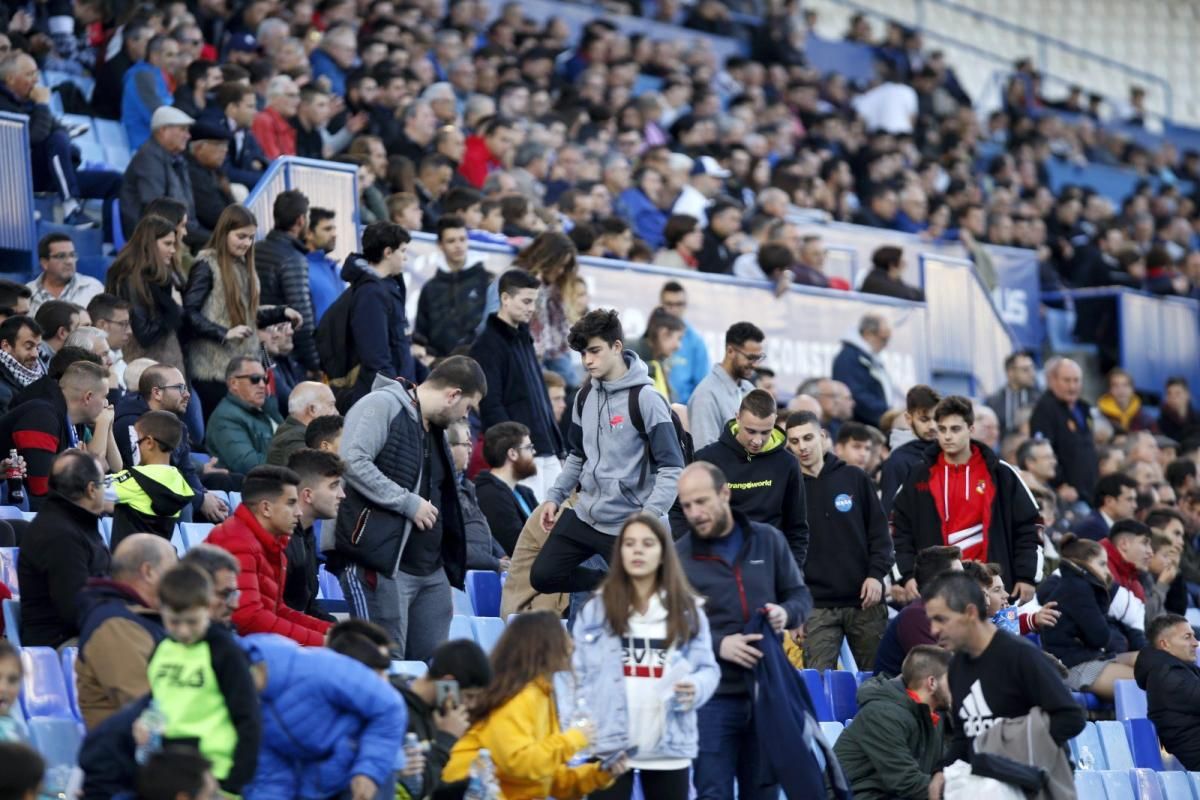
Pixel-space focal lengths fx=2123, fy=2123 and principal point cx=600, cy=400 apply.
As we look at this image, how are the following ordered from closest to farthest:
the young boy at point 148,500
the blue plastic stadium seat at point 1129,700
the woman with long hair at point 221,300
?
1. the young boy at point 148,500
2. the blue plastic stadium seat at point 1129,700
3. the woman with long hair at point 221,300

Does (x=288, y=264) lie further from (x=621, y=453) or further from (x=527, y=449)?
(x=621, y=453)

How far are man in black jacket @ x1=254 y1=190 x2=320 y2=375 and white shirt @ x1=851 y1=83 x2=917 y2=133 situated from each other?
1306cm

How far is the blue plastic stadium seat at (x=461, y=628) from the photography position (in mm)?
8664

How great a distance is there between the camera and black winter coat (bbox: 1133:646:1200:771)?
32.0ft

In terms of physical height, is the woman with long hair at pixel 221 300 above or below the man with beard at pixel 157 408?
above

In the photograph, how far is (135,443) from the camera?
922 centimetres

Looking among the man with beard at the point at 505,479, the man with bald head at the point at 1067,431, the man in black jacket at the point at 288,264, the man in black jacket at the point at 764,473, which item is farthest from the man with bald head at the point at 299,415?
the man with bald head at the point at 1067,431

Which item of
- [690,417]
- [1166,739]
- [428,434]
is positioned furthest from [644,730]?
[1166,739]

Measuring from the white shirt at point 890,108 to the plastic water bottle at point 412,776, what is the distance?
1780cm

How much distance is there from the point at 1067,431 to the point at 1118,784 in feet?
18.7

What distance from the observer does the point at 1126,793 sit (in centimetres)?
913

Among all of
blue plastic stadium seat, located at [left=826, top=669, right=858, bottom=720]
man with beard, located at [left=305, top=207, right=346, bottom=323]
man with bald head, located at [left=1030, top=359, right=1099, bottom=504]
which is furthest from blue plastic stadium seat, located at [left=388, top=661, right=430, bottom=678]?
man with bald head, located at [left=1030, top=359, right=1099, bottom=504]

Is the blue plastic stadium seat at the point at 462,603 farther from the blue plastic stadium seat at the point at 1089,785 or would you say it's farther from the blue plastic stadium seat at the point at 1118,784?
the blue plastic stadium seat at the point at 1118,784

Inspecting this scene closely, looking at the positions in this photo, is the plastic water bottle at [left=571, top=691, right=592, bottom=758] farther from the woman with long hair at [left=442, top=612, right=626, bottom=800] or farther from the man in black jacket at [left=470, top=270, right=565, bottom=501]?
the man in black jacket at [left=470, top=270, right=565, bottom=501]
